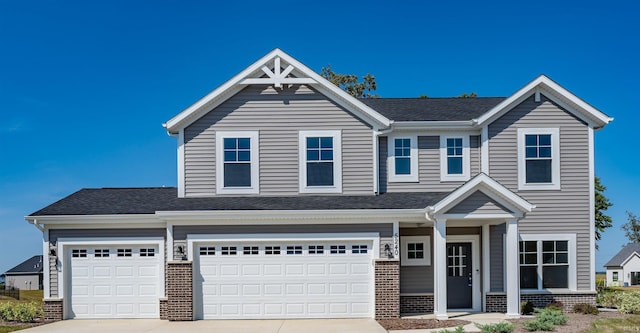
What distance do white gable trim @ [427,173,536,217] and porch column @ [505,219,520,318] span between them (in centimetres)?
52

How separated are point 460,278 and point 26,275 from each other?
44.3m

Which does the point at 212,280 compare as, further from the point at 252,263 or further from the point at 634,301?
the point at 634,301

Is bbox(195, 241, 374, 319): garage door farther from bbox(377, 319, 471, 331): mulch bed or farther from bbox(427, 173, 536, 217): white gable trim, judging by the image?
bbox(427, 173, 536, 217): white gable trim

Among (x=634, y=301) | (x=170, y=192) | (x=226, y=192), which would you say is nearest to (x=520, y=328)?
(x=634, y=301)

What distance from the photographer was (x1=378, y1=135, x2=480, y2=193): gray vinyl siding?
1866 cm

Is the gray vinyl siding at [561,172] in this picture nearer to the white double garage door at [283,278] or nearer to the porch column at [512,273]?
the porch column at [512,273]

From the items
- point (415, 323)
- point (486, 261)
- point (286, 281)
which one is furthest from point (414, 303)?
point (286, 281)

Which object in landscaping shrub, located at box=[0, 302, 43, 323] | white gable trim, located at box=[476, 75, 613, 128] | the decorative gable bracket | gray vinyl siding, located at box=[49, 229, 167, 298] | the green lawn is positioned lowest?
landscaping shrub, located at box=[0, 302, 43, 323]

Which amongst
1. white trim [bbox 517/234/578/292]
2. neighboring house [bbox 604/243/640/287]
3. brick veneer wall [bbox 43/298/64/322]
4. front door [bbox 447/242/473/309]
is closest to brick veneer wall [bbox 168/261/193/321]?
brick veneer wall [bbox 43/298/64/322]

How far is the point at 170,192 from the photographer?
65.2ft

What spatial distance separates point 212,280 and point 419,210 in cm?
615

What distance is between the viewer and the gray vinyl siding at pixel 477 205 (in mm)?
16031

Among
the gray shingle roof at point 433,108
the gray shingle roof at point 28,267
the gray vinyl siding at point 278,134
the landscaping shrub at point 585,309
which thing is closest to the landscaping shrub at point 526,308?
the landscaping shrub at point 585,309

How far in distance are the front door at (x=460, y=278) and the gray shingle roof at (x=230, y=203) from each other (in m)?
1.91
